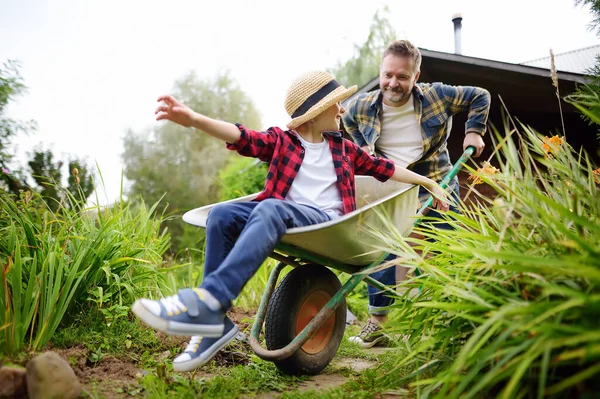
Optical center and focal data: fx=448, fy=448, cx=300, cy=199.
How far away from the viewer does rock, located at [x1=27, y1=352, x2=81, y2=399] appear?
1345 mm

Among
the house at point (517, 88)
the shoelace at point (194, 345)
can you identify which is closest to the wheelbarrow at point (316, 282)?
the shoelace at point (194, 345)

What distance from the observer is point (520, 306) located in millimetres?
1185

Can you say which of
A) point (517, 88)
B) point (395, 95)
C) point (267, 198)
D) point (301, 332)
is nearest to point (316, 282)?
point (301, 332)

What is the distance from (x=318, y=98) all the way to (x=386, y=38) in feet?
68.8

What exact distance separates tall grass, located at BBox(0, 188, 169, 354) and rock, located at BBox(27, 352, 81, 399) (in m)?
0.28

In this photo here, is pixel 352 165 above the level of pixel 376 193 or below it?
above

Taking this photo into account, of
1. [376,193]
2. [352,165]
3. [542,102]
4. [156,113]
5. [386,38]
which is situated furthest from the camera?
[386,38]

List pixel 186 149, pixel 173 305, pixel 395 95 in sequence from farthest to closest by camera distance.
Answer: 1. pixel 186 149
2. pixel 395 95
3. pixel 173 305

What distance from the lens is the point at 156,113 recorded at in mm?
1588

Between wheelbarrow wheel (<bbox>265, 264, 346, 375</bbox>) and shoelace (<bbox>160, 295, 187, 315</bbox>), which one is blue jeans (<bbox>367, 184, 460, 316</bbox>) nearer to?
wheelbarrow wheel (<bbox>265, 264, 346, 375</bbox>)

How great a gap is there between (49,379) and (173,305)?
44 cm

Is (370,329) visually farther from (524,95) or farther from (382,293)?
(524,95)

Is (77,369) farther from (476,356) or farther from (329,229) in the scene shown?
(476,356)

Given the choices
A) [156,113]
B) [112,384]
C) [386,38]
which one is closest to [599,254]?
[156,113]
